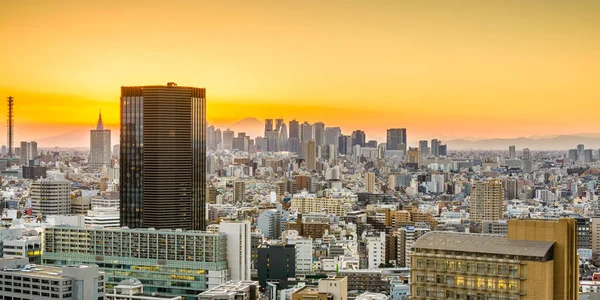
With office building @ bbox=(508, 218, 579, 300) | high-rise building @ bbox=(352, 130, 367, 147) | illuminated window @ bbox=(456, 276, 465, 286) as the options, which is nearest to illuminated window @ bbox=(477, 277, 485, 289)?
illuminated window @ bbox=(456, 276, 465, 286)

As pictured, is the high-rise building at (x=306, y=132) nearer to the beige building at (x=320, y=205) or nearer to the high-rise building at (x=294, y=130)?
the high-rise building at (x=294, y=130)

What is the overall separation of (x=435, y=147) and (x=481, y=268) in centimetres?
6612

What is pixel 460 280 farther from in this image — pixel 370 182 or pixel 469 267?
pixel 370 182

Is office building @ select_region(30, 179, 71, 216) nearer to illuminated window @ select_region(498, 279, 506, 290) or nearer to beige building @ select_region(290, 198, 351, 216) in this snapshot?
beige building @ select_region(290, 198, 351, 216)

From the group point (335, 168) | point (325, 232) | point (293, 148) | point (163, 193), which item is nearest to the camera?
point (163, 193)

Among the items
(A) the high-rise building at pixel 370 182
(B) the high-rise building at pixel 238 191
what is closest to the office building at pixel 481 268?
(B) the high-rise building at pixel 238 191

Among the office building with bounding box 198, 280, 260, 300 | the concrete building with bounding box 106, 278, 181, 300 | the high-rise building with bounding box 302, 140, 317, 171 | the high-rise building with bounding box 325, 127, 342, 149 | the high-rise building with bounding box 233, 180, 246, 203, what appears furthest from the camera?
the high-rise building with bounding box 302, 140, 317, 171

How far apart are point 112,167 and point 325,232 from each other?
31768mm

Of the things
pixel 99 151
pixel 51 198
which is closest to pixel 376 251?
pixel 51 198

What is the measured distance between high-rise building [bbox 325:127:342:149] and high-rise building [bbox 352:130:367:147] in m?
1.55

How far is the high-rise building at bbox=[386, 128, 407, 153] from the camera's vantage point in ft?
253

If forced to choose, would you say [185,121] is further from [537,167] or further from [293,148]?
[293,148]

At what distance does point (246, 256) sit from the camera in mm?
27281

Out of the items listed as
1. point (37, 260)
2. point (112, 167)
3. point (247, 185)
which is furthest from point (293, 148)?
point (37, 260)
